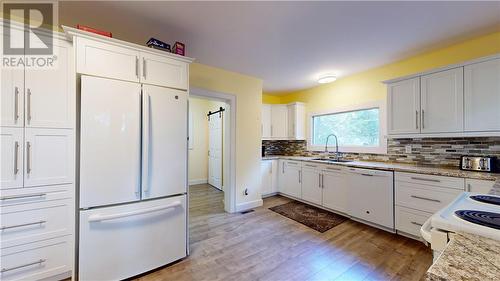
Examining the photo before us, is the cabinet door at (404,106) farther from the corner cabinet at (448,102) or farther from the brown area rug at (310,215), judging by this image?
the brown area rug at (310,215)

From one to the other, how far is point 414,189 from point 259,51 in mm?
2645

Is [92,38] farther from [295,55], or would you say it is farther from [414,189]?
[414,189]

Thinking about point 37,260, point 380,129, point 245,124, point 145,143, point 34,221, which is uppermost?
point 245,124

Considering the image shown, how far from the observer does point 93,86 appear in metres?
1.62

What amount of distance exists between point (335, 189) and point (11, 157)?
3.78 metres

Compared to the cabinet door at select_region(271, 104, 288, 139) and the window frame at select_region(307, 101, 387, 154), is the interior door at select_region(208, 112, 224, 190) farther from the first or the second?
the window frame at select_region(307, 101, 387, 154)

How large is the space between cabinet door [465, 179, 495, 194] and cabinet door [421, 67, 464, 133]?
2.09 ft

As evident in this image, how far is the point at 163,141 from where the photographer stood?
192 centimetres

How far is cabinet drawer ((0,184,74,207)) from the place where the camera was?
1499 mm

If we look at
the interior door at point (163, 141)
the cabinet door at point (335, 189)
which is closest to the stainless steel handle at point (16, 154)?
the interior door at point (163, 141)

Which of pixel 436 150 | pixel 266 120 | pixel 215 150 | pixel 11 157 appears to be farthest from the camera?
pixel 215 150

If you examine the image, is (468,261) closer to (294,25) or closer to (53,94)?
(294,25)

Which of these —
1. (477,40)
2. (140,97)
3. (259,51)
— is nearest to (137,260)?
(140,97)

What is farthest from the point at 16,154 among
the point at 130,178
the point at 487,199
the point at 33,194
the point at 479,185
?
the point at 479,185
